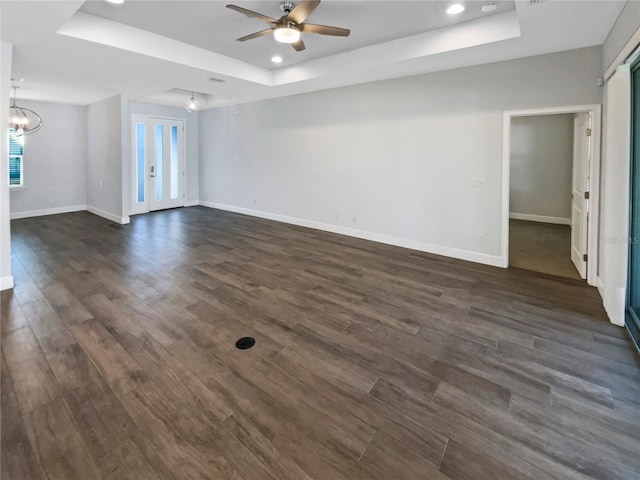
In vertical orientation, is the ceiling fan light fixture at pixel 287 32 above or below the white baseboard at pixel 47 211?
above

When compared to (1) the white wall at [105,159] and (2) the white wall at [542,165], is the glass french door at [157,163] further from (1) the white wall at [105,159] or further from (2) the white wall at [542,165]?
(2) the white wall at [542,165]

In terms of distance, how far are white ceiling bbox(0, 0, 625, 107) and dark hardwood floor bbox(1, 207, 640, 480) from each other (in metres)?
2.77

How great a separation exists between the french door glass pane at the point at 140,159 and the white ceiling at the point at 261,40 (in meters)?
2.55

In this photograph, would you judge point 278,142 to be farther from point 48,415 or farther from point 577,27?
point 48,415

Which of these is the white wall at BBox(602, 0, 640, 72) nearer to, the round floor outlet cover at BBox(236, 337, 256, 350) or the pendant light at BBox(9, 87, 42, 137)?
the round floor outlet cover at BBox(236, 337, 256, 350)

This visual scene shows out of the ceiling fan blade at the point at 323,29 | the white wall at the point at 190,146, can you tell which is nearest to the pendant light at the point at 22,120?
the white wall at the point at 190,146

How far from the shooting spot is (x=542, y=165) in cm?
756

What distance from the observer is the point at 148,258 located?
5.00 metres

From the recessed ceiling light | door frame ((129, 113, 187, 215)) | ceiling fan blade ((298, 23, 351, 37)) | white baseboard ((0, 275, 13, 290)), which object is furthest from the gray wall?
the recessed ceiling light

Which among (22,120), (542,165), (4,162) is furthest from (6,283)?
(542,165)

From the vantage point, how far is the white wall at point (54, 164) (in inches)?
310

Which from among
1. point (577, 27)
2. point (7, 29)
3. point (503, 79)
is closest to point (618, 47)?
point (577, 27)

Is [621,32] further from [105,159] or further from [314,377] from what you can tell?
[105,159]

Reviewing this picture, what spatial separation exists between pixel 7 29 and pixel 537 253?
738cm
